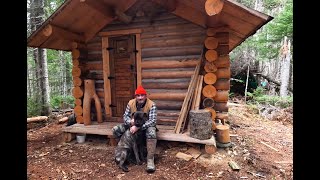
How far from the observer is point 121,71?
6.69m

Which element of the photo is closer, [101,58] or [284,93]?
[101,58]

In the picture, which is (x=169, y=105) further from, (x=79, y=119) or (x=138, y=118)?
(x=79, y=119)

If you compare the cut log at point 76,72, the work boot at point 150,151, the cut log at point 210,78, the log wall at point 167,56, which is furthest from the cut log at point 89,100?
A: the cut log at point 210,78

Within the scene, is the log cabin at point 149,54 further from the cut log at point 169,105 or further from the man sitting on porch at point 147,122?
the man sitting on porch at point 147,122

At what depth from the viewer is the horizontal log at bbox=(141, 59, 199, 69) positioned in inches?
233

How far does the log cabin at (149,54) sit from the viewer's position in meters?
5.48

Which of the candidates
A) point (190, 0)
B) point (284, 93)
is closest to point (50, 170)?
point (190, 0)

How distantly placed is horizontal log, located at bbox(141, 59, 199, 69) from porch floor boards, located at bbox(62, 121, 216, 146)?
66.6 inches

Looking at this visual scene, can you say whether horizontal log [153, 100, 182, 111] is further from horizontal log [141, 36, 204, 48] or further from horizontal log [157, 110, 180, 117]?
horizontal log [141, 36, 204, 48]

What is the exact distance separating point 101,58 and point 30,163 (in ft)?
11.1
